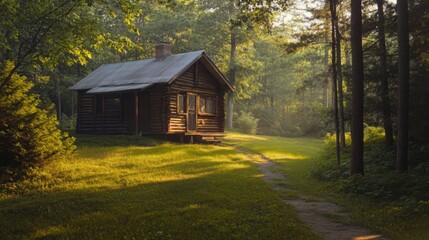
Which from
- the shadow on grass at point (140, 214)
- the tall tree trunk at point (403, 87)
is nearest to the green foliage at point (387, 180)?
the tall tree trunk at point (403, 87)

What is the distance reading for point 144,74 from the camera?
28.6 m

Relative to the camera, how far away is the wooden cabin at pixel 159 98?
26906mm

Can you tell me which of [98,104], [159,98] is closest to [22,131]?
[159,98]

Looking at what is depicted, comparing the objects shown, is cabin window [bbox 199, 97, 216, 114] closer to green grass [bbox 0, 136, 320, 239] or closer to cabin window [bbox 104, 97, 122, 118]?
cabin window [bbox 104, 97, 122, 118]

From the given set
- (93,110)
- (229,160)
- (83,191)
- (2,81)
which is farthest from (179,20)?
(83,191)

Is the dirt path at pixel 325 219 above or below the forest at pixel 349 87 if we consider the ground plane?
below

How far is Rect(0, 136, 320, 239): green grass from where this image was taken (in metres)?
7.82

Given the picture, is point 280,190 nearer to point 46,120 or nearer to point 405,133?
point 405,133

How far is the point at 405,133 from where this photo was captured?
12008mm

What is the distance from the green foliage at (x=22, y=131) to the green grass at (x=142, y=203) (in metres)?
0.71

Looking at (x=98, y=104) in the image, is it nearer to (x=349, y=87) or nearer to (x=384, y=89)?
(x=349, y=87)

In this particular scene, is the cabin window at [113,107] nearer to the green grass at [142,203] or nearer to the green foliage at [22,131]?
the green grass at [142,203]

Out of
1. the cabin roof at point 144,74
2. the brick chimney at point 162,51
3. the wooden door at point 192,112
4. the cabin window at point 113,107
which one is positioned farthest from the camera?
the brick chimney at point 162,51

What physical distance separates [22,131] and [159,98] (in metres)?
14.5
